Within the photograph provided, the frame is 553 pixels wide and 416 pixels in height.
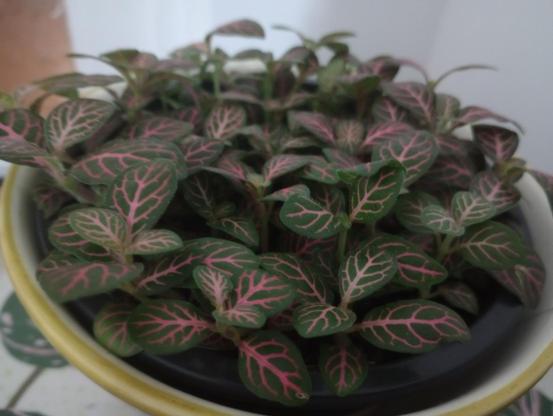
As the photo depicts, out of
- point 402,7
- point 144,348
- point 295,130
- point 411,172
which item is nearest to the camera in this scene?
point 144,348

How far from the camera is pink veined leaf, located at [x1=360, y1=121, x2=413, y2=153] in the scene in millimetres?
621

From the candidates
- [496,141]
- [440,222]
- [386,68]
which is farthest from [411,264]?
[386,68]

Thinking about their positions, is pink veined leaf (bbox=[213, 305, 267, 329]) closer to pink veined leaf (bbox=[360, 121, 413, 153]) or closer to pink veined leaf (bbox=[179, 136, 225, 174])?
pink veined leaf (bbox=[179, 136, 225, 174])

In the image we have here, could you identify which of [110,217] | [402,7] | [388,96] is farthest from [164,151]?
[402,7]

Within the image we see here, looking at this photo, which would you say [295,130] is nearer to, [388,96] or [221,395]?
[388,96]

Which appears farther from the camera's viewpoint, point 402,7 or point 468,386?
point 402,7

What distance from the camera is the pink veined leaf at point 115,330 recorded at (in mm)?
452

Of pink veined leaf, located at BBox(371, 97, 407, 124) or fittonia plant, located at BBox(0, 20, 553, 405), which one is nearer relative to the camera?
fittonia plant, located at BBox(0, 20, 553, 405)

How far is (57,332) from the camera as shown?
0.47 metres

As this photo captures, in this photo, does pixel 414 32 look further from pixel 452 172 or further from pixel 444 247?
pixel 444 247

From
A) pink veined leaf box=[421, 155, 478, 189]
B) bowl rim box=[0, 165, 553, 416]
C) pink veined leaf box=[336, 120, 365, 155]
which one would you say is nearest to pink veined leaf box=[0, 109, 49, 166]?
bowl rim box=[0, 165, 553, 416]

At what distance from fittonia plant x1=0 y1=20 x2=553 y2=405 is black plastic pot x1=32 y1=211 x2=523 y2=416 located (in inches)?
0.8

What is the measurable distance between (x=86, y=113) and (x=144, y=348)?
0.87ft

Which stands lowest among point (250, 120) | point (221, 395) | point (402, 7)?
point (221, 395)
